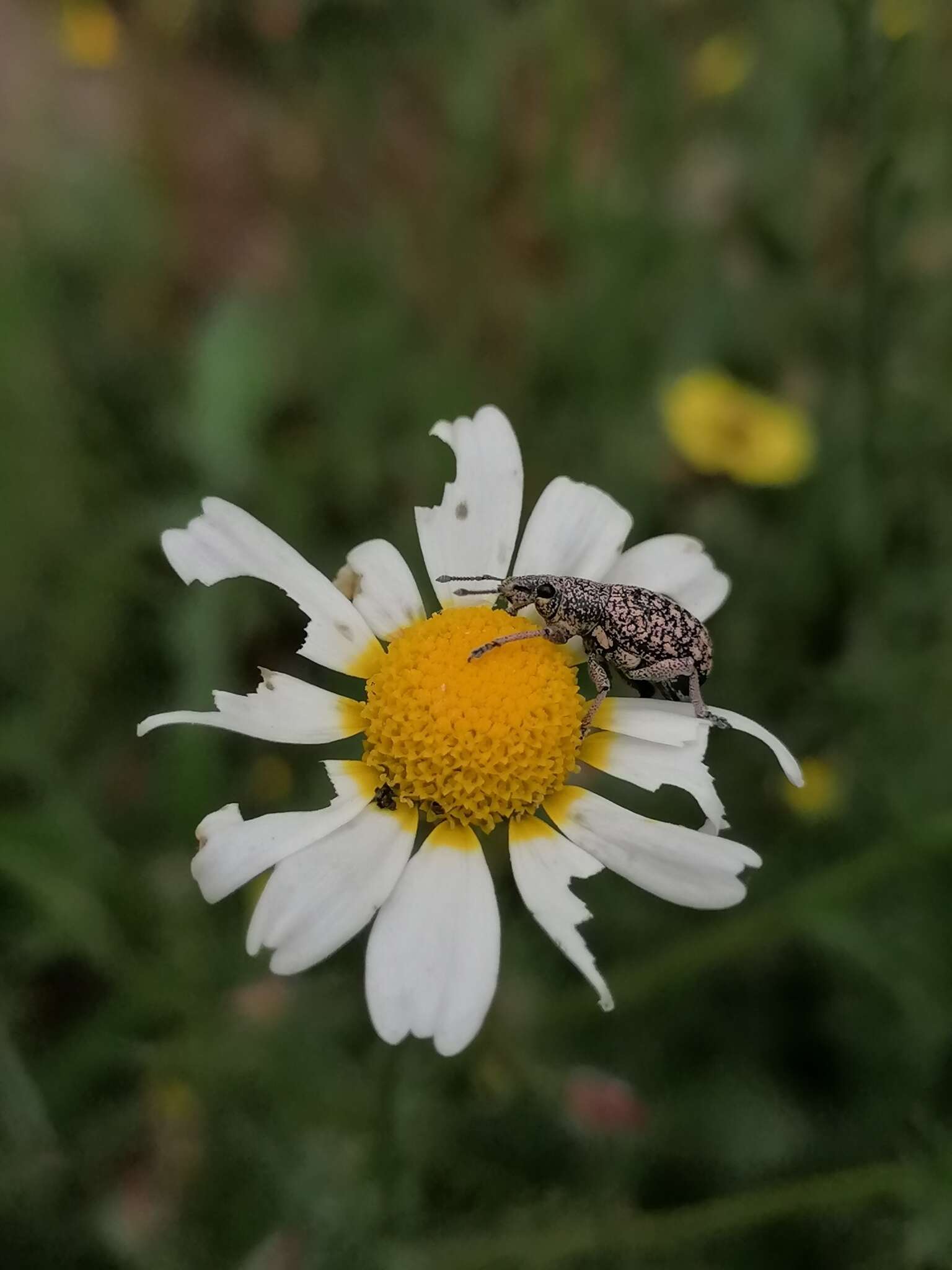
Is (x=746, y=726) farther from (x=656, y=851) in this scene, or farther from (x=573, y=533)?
(x=573, y=533)

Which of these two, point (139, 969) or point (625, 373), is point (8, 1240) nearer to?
point (139, 969)

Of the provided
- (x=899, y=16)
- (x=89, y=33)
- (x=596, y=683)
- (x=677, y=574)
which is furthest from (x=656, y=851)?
(x=89, y=33)

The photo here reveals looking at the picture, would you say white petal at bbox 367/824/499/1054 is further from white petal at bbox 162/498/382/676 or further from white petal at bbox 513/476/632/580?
white petal at bbox 513/476/632/580

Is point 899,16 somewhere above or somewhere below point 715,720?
above

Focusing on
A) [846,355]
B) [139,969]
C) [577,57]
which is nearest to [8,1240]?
[139,969]

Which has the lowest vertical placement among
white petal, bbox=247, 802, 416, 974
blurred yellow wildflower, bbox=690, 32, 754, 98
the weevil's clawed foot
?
white petal, bbox=247, 802, 416, 974

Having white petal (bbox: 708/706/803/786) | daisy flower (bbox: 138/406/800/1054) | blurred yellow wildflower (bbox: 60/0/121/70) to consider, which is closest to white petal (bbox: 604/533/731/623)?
daisy flower (bbox: 138/406/800/1054)
